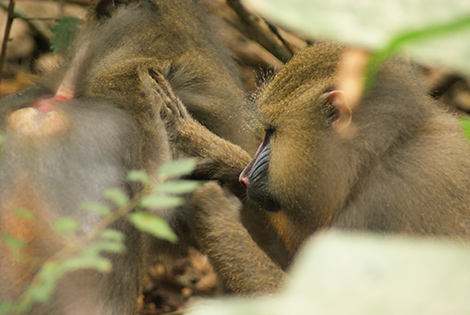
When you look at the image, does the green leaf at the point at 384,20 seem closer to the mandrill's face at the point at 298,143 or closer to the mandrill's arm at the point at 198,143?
the mandrill's face at the point at 298,143

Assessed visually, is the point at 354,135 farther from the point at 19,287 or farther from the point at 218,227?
the point at 19,287

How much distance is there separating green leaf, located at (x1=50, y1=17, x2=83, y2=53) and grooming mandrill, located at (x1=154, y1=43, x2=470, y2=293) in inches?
55.2

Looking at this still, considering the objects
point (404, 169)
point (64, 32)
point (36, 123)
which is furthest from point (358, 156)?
point (64, 32)

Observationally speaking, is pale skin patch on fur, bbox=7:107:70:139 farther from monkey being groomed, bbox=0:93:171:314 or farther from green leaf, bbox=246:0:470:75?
green leaf, bbox=246:0:470:75

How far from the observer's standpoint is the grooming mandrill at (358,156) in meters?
2.29

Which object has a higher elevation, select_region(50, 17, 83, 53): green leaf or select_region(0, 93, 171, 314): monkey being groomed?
select_region(50, 17, 83, 53): green leaf

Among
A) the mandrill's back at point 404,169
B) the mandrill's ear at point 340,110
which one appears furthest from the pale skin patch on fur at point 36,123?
the mandrill's back at point 404,169

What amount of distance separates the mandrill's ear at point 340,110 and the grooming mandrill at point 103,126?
0.66 meters

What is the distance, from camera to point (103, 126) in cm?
277

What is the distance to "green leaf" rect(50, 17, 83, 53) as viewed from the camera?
130 inches

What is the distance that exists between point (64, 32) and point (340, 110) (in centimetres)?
187

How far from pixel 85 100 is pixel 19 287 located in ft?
3.32

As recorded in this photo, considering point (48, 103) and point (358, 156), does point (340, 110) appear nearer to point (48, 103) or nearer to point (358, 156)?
point (358, 156)

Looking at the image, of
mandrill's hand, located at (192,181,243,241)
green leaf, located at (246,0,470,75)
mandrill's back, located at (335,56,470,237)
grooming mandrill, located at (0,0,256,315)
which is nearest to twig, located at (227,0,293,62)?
grooming mandrill, located at (0,0,256,315)
